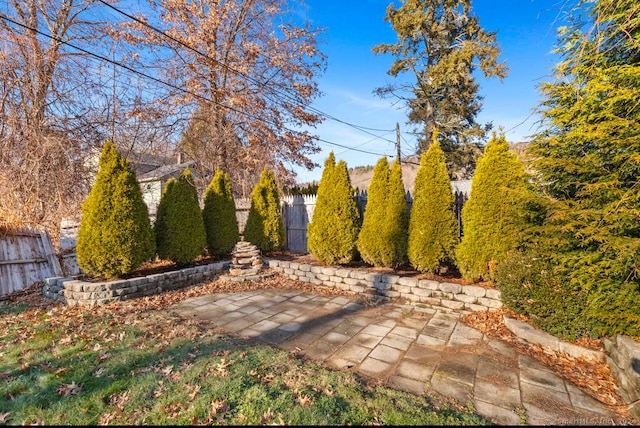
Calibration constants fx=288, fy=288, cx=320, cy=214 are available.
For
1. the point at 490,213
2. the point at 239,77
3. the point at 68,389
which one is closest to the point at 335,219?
the point at 490,213

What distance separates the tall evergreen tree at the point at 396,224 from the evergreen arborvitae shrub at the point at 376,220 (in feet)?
0.26

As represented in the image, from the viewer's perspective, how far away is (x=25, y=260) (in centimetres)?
548

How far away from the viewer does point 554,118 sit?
335 centimetres

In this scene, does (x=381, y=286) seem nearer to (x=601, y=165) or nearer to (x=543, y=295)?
(x=543, y=295)

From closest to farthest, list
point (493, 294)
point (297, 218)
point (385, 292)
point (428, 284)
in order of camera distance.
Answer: point (493, 294) → point (428, 284) → point (385, 292) → point (297, 218)

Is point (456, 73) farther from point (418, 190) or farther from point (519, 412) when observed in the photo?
point (519, 412)

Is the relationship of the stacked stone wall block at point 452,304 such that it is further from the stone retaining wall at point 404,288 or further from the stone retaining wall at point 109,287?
the stone retaining wall at point 109,287

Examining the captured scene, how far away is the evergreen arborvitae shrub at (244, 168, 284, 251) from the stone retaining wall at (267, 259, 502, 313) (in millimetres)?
1777

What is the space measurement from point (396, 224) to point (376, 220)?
40 cm

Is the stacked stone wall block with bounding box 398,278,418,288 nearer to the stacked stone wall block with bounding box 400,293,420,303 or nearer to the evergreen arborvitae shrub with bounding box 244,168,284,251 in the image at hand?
the stacked stone wall block with bounding box 400,293,420,303

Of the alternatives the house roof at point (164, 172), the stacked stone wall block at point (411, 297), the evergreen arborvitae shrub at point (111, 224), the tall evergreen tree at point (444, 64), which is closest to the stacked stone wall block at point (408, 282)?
the stacked stone wall block at point (411, 297)

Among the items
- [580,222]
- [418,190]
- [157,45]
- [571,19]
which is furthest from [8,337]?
[157,45]

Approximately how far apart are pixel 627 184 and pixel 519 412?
2362 mm

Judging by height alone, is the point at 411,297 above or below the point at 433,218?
below
